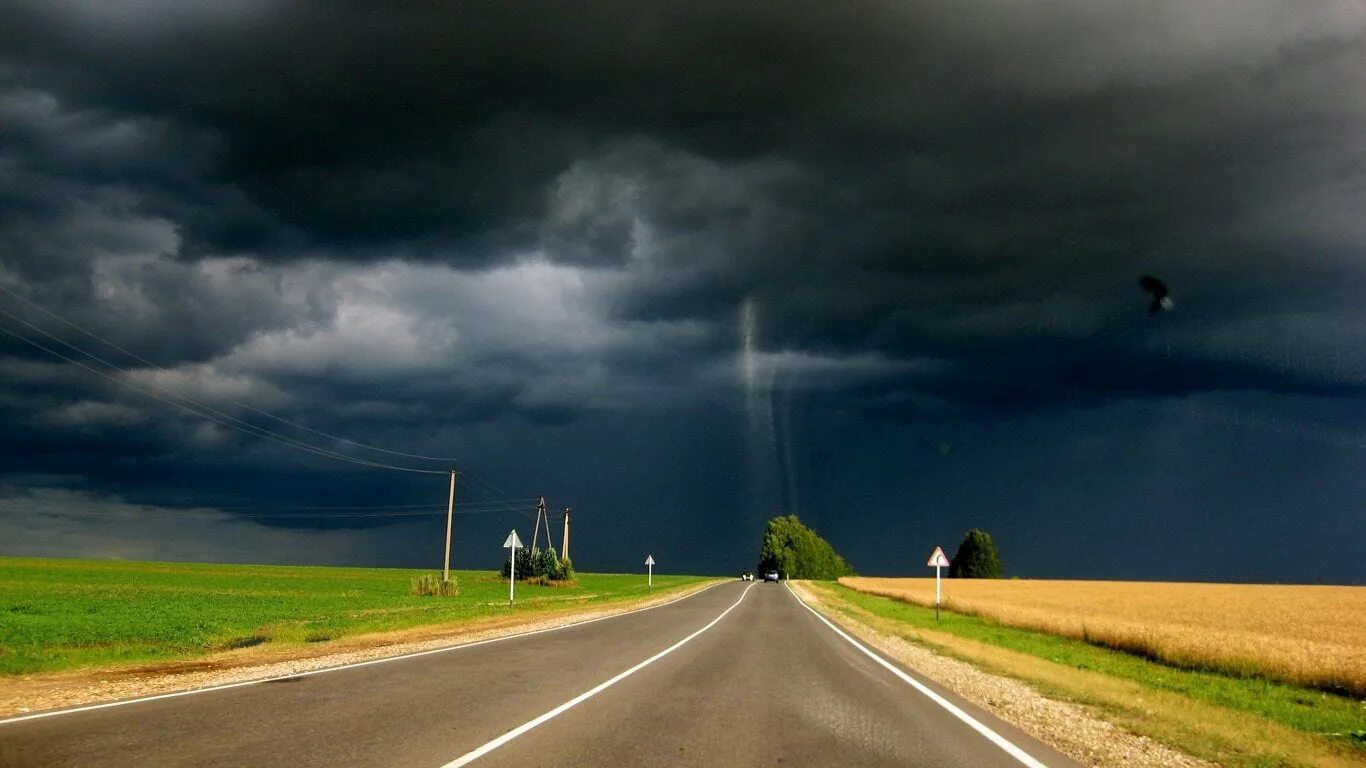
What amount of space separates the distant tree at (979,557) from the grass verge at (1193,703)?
426 ft

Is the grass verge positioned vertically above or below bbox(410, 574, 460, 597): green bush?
above

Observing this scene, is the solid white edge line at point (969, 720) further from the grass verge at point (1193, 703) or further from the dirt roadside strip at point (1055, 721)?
the grass verge at point (1193, 703)

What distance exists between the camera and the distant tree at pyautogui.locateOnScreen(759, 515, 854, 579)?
511 ft

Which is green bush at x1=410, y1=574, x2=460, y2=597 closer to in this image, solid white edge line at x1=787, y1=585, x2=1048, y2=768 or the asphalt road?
the asphalt road

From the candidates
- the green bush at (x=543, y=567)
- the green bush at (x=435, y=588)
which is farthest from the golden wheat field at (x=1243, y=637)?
the green bush at (x=543, y=567)

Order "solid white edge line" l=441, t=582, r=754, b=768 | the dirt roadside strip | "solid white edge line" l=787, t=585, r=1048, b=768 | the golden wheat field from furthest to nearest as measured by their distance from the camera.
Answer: the golden wheat field < the dirt roadside strip < "solid white edge line" l=787, t=585, r=1048, b=768 < "solid white edge line" l=441, t=582, r=754, b=768

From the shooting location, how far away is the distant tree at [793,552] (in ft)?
511

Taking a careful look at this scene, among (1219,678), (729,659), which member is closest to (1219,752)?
(729,659)

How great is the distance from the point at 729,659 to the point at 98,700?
10.6 metres

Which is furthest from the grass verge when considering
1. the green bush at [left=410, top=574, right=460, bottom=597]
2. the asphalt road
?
the green bush at [left=410, top=574, right=460, bottom=597]

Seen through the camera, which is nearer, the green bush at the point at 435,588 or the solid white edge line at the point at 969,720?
the solid white edge line at the point at 969,720

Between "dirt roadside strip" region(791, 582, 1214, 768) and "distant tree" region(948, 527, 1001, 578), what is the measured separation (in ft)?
461

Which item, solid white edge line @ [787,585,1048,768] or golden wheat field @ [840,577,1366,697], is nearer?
solid white edge line @ [787,585,1048,768]

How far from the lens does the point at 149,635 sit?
21391 mm
